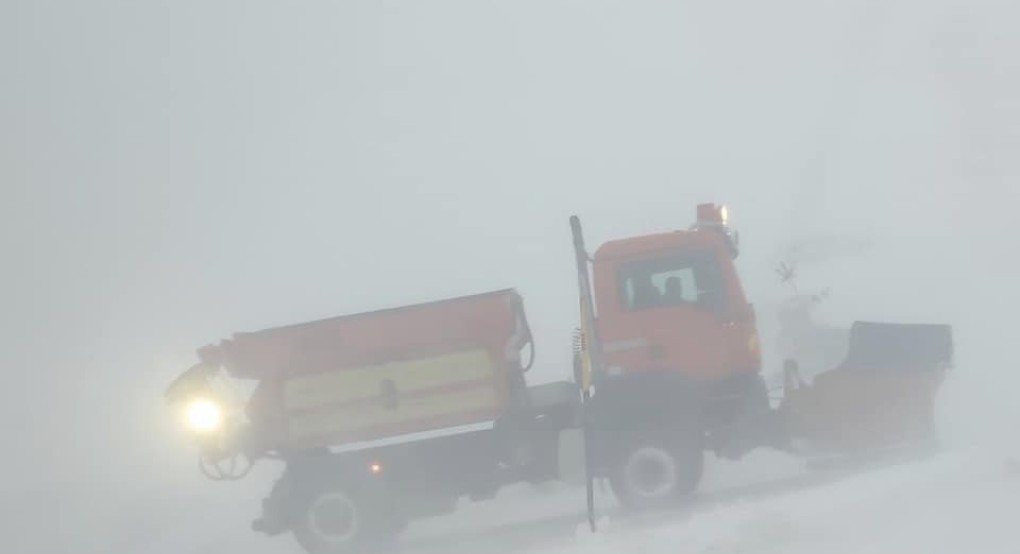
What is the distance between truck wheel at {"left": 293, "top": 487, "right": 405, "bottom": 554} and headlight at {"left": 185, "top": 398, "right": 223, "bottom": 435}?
122cm

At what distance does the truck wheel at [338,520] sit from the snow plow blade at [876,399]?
13.8 feet

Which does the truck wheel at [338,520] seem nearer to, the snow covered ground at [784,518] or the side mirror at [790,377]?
the snow covered ground at [784,518]

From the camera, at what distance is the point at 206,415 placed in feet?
35.7

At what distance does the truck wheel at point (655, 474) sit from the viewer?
33.9ft

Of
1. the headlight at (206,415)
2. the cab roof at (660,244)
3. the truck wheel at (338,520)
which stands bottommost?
the truck wheel at (338,520)

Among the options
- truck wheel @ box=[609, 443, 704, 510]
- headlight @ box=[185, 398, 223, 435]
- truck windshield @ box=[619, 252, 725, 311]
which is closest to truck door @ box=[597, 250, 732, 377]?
truck windshield @ box=[619, 252, 725, 311]

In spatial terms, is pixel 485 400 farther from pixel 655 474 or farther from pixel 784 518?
pixel 784 518

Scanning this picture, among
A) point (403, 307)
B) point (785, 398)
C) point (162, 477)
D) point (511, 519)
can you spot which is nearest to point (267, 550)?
point (511, 519)

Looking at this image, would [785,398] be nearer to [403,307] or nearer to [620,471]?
[620,471]

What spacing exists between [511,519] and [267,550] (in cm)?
279

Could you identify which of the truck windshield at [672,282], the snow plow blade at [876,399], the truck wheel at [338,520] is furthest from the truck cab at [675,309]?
the truck wheel at [338,520]

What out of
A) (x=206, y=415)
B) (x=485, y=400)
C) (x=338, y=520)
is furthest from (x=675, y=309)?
(x=206, y=415)

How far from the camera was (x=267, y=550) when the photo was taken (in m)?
12.2

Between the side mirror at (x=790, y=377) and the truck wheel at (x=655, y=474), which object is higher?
the side mirror at (x=790, y=377)
